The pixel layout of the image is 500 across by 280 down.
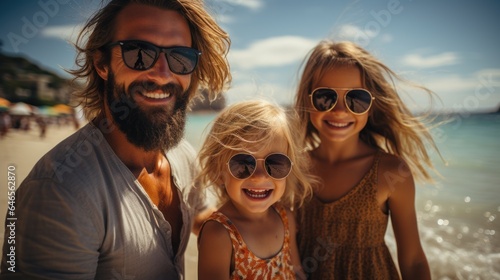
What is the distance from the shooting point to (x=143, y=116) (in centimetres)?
279

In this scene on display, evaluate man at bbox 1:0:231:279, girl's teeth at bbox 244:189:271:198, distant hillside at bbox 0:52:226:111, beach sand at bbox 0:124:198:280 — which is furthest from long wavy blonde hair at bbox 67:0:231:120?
distant hillside at bbox 0:52:226:111

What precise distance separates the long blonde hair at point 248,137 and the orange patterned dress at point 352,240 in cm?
36

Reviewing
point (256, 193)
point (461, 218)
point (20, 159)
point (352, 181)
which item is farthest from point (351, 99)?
point (20, 159)

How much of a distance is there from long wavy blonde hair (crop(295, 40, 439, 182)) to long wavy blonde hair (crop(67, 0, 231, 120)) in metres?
0.92

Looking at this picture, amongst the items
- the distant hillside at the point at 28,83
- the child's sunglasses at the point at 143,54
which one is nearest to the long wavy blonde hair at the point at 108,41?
the child's sunglasses at the point at 143,54

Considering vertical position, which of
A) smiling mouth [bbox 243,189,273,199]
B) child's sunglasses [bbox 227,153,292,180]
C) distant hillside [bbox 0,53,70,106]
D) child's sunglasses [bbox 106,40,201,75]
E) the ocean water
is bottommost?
the ocean water

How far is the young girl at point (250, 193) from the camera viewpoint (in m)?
2.56

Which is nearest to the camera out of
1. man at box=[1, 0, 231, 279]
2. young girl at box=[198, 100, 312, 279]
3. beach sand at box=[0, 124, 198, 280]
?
man at box=[1, 0, 231, 279]

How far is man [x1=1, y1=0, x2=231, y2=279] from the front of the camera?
6.61 feet

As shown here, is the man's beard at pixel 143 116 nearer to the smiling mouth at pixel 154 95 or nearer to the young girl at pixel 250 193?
the smiling mouth at pixel 154 95

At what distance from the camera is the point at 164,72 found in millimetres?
2732

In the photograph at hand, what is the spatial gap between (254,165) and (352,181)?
1.07 meters

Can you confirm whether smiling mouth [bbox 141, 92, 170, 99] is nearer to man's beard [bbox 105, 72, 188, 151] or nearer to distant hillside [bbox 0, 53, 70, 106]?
man's beard [bbox 105, 72, 188, 151]

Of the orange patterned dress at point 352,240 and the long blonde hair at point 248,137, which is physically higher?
the long blonde hair at point 248,137
